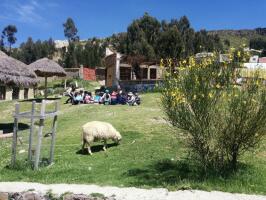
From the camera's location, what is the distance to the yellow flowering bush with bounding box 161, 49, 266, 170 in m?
11.4

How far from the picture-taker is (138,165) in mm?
13523

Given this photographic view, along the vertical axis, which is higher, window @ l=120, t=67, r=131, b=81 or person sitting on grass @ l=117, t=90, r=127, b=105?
window @ l=120, t=67, r=131, b=81

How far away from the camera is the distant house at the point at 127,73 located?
124 ft

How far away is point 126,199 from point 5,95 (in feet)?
138

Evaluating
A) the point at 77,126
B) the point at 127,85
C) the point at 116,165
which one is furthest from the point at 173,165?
the point at 127,85

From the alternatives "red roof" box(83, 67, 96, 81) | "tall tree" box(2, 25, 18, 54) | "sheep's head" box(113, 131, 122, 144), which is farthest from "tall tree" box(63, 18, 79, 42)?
"sheep's head" box(113, 131, 122, 144)

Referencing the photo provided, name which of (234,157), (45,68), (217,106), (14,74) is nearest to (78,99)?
(14,74)

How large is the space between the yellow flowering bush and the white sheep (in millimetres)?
4236

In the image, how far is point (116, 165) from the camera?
1369cm

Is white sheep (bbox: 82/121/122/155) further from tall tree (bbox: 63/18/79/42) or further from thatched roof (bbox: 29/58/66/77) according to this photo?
tall tree (bbox: 63/18/79/42)

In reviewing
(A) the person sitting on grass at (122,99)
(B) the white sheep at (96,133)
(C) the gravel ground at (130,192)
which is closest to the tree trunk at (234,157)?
(C) the gravel ground at (130,192)

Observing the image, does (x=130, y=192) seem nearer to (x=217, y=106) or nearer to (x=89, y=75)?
(x=217, y=106)

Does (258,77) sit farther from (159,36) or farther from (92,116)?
(159,36)

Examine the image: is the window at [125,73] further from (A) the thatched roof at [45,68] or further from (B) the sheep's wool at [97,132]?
(B) the sheep's wool at [97,132]
